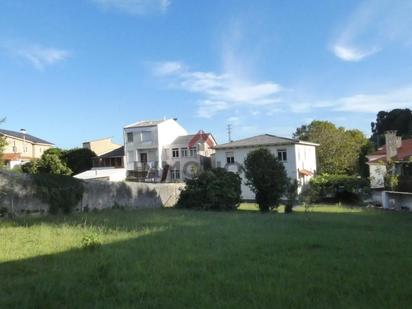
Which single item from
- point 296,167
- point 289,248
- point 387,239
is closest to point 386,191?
point 296,167

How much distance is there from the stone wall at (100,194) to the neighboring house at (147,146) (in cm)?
3194

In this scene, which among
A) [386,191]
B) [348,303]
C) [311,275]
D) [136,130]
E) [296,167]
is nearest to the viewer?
[348,303]

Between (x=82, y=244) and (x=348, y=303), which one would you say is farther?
(x=82, y=244)

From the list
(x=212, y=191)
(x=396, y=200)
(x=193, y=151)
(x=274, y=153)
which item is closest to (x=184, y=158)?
(x=193, y=151)

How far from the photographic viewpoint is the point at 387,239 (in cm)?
1055

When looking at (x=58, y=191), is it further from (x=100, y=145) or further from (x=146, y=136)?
(x=100, y=145)

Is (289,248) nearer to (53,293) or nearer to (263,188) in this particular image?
(53,293)

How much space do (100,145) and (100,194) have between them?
186 ft

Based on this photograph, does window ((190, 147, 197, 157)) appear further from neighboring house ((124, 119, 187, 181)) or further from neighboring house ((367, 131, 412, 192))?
neighboring house ((367, 131, 412, 192))

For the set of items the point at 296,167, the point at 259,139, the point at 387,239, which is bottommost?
the point at 387,239

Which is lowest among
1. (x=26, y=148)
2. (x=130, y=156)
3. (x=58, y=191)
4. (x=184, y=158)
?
(x=58, y=191)

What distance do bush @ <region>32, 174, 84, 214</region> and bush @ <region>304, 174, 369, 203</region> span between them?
1105 inches

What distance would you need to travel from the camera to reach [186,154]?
6262cm

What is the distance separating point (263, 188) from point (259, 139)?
88.9ft
